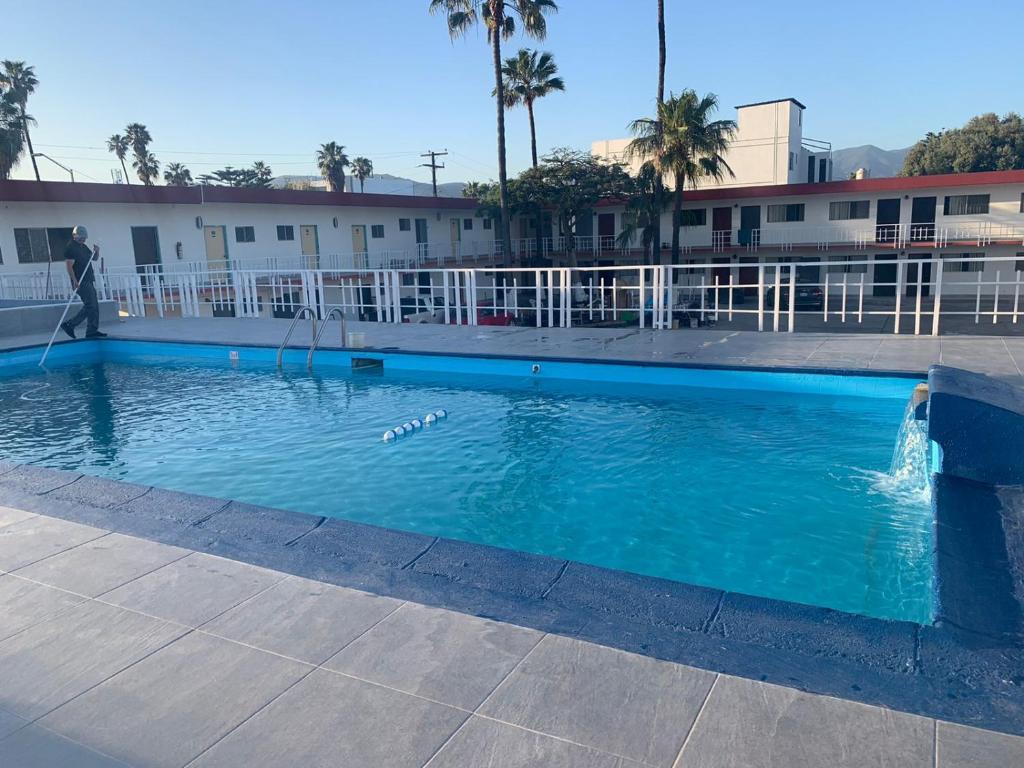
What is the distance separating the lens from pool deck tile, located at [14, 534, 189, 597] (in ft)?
10.6

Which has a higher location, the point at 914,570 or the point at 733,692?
the point at 733,692

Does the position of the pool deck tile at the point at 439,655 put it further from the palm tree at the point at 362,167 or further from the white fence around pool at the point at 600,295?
the palm tree at the point at 362,167

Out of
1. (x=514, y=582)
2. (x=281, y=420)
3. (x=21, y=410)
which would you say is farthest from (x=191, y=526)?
(x=21, y=410)

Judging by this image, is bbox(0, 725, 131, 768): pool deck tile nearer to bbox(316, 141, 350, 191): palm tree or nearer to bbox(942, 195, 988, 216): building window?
bbox(942, 195, 988, 216): building window

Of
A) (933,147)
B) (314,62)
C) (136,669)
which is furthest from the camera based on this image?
(933,147)

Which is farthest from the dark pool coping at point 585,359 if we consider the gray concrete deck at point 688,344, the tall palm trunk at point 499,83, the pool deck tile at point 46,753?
the tall palm trunk at point 499,83

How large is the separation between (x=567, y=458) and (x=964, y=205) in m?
26.4

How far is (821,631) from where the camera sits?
268 centimetres

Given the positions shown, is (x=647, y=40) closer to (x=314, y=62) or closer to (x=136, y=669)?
(x=314, y=62)

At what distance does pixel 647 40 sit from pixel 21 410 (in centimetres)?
2368

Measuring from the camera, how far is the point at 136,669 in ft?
8.41

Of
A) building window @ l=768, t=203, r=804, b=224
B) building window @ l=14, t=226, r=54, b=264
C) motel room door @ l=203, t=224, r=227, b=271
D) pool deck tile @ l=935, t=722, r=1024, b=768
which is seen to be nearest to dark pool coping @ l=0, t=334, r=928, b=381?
pool deck tile @ l=935, t=722, r=1024, b=768

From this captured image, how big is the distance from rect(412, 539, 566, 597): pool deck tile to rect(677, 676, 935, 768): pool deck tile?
1.01 meters

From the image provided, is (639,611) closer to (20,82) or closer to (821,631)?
(821,631)
